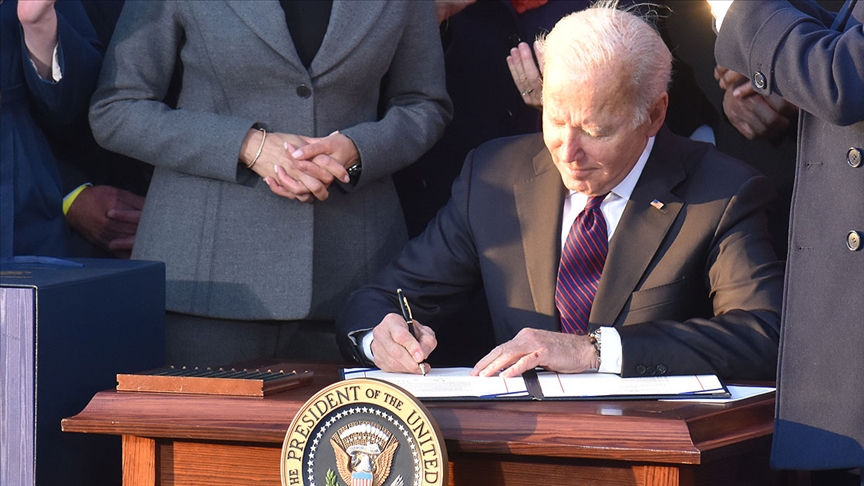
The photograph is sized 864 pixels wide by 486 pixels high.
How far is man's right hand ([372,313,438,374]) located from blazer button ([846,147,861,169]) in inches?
33.0

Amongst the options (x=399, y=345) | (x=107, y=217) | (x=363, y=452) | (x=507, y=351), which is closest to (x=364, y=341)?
(x=399, y=345)

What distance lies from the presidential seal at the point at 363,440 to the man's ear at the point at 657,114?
1094mm

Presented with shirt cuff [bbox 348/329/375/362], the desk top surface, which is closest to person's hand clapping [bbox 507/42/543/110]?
shirt cuff [bbox 348/329/375/362]

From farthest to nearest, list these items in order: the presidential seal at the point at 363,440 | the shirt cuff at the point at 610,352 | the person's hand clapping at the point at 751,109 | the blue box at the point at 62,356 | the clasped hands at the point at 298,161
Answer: the person's hand clapping at the point at 751,109
the clasped hands at the point at 298,161
the shirt cuff at the point at 610,352
the blue box at the point at 62,356
the presidential seal at the point at 363,440

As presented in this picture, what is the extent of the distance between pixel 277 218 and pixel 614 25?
3.06ft

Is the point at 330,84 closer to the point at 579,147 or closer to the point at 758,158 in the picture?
the point at 579,147

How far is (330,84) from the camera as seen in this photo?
2.77 metres

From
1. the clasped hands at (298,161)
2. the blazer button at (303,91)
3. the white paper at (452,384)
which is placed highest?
the blazer button at (303,91)

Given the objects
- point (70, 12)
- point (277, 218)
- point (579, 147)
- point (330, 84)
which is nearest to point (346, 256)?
point (277, 218)

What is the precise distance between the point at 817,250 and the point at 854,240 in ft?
0.23

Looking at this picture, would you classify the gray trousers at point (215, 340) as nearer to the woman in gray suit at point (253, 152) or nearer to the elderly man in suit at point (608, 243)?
the woman in gray suit at point (253, 152)

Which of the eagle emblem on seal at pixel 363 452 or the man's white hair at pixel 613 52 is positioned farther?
the man's white hair at pixel 613 52

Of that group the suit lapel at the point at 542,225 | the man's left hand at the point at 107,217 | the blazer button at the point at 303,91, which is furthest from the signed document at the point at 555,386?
the man's left hand at the point at 107,217

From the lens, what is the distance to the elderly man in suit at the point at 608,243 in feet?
7.50
